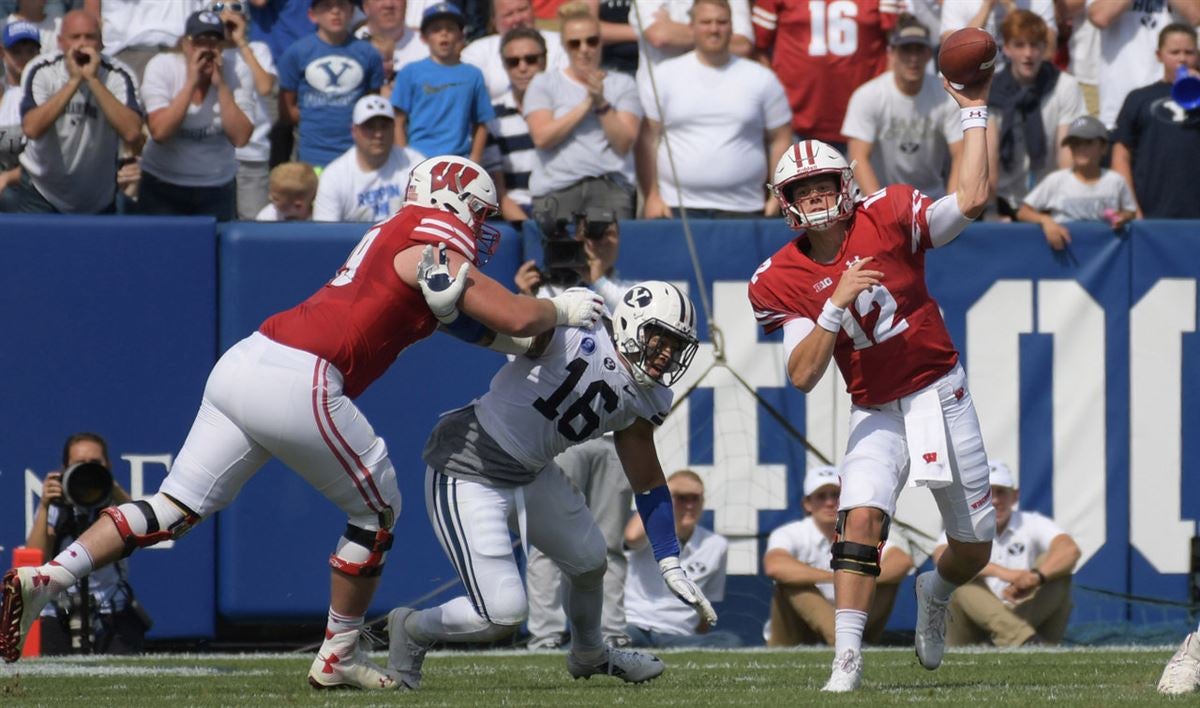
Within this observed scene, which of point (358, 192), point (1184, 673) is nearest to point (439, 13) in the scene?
point (358, 192)

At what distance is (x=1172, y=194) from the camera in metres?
10.5

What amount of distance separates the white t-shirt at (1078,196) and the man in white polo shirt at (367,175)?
3459 millimetres

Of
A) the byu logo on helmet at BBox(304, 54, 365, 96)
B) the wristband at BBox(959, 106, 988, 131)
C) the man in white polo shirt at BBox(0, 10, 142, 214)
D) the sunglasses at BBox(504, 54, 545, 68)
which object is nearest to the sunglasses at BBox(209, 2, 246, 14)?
the byu logo on helmet at BBox(304, 54, 365, 96)

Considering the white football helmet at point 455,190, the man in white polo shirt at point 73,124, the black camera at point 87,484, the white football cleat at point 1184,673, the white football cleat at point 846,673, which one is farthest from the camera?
the man in white polo shirt at point 73,124

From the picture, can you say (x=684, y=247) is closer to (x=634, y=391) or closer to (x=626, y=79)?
(x=626, y=79)

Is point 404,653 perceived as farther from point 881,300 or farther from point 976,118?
point 976,118

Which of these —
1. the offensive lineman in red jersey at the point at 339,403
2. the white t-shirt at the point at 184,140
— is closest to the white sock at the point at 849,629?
the offensive lineman in red jersey at the point at 339,403

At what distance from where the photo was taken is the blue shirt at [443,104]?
1044 cm

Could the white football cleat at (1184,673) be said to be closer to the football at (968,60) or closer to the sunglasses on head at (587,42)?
the football at (968,60)

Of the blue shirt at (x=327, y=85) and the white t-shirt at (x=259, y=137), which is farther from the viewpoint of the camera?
the white t-shirt at (x=259, y=137)

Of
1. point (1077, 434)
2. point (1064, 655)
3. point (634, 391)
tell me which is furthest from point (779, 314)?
point (1077, 434)

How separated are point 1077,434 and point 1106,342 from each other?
1.67 ft

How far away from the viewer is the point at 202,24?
10.0 m

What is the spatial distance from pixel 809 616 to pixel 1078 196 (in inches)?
111
